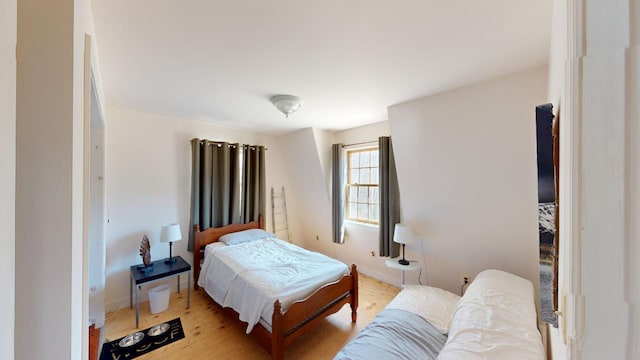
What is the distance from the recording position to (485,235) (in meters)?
2.38

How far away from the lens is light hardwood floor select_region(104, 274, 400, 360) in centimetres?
216

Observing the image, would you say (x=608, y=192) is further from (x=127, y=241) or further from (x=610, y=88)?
(x=127, y=241)

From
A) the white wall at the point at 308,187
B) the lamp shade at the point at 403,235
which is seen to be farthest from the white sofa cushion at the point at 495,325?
the white wall at the point at 308,187

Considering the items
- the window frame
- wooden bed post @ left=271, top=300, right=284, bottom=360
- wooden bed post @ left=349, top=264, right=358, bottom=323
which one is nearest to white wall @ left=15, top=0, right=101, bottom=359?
wooden bed post @ left=271, top=300, right=284, bottom=360

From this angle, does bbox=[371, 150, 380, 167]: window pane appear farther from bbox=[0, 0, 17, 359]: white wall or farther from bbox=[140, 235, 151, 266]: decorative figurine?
bbox=[0, 0, 17, 359]: white wall

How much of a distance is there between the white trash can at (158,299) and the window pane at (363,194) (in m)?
2.84

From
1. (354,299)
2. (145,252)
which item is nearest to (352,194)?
Result: (354,299)

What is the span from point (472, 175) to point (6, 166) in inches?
108

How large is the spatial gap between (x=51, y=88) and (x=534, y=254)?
3.15 m

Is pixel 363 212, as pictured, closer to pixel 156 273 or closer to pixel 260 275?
pixel 260 275

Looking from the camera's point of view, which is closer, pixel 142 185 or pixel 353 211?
pixel 142 185

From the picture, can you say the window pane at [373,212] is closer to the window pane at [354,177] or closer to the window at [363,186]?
the window at [363,186]

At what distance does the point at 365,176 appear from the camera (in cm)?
391

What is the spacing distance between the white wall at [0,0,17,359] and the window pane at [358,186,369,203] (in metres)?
3.72
